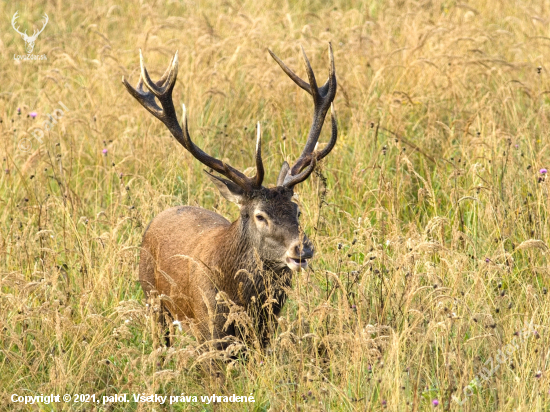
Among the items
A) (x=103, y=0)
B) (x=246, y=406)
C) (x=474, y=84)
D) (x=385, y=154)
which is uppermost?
(x=103, y=0)

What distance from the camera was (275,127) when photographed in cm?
812

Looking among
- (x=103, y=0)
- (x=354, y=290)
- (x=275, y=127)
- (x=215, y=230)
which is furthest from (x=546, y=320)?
(x=103, y=0)

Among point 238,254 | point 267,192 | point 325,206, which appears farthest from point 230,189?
point 325,206

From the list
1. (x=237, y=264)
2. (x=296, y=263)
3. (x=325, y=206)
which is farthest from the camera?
(x=325, y=206)

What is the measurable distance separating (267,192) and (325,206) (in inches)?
64.2

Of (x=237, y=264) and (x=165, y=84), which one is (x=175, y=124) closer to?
(x=165, y=84)

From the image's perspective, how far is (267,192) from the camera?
5062 millimetres

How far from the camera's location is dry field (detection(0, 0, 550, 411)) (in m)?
4.22

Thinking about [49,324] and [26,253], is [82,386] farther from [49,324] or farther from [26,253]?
[26,253]

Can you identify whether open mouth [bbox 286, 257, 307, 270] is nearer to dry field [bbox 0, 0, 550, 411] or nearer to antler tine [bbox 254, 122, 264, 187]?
dry field [bbox 0, 0, 550, 411]

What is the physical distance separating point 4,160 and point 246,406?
4155 mm

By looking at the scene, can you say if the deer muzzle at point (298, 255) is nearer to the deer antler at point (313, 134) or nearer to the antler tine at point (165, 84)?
the deer antler at point (313, 134)

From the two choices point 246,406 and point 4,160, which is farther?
point 4,160

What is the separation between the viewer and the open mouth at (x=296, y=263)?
15.6ft
